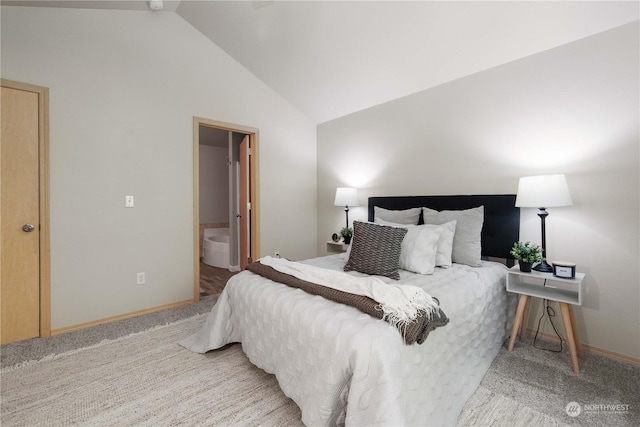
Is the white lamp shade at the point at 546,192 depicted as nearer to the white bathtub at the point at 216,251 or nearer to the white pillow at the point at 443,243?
the white pillow at the point at 443,243

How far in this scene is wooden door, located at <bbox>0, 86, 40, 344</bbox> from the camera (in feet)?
7.47

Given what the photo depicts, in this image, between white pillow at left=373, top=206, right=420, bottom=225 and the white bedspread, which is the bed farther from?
white pillow at left=373, top=206, right=420, bottom=225

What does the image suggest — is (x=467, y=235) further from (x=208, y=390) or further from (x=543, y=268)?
(x=208, y=390)

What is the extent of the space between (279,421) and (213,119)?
309 centimetres

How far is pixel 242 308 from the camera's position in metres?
1.96

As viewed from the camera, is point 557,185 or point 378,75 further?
point 378,75

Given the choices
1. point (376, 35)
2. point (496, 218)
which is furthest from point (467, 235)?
point (376, 35)

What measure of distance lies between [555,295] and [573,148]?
3.76ft

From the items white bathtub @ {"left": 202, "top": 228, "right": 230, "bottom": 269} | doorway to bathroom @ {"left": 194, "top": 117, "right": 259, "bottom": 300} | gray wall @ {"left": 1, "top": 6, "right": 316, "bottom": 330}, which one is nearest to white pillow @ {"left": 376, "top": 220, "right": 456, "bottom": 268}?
doorway to bathroom @ {"left": 194, "top": 117, "right": 259, "bottom": 300}

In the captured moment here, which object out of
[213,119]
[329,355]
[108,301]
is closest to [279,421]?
[329,355]

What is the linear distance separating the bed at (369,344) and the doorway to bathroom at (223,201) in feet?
5.64

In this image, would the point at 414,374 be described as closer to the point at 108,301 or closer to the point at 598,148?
the point at 598,148

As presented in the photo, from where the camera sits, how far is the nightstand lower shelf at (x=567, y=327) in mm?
1890

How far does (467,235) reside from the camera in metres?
2.39
